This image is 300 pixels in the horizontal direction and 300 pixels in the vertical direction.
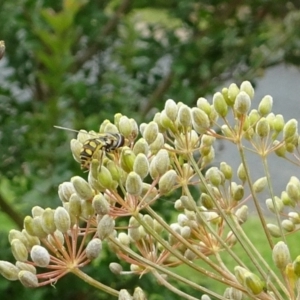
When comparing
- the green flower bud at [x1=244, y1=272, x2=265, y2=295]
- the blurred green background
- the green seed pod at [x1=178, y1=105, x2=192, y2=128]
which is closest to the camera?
the green flower bud at [x1=244, y1=272, x2=265, y2=295]

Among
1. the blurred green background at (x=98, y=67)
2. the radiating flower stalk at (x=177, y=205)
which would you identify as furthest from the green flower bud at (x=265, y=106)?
the blurred green background at (x=98, y=67)

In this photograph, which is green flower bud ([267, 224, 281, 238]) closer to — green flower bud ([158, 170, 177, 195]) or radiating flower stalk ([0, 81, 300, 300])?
radiating flower stalk ([0, 81, 300, 300])

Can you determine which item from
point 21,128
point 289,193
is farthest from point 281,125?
point 21,128

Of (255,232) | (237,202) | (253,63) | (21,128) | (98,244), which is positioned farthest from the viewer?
(255,232)

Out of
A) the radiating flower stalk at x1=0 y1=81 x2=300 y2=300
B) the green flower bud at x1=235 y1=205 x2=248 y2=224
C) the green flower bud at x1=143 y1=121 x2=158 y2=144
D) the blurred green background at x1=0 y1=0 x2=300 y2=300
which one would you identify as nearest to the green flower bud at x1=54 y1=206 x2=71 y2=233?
the radiating flower stalk at x1=0 y1=81 x2=300 y2=300

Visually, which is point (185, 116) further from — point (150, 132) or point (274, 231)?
point (274, 231)

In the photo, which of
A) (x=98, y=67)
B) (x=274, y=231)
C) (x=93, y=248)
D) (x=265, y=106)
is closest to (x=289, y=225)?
(x=274, y=231)

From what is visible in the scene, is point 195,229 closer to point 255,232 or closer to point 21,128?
point 21,128
